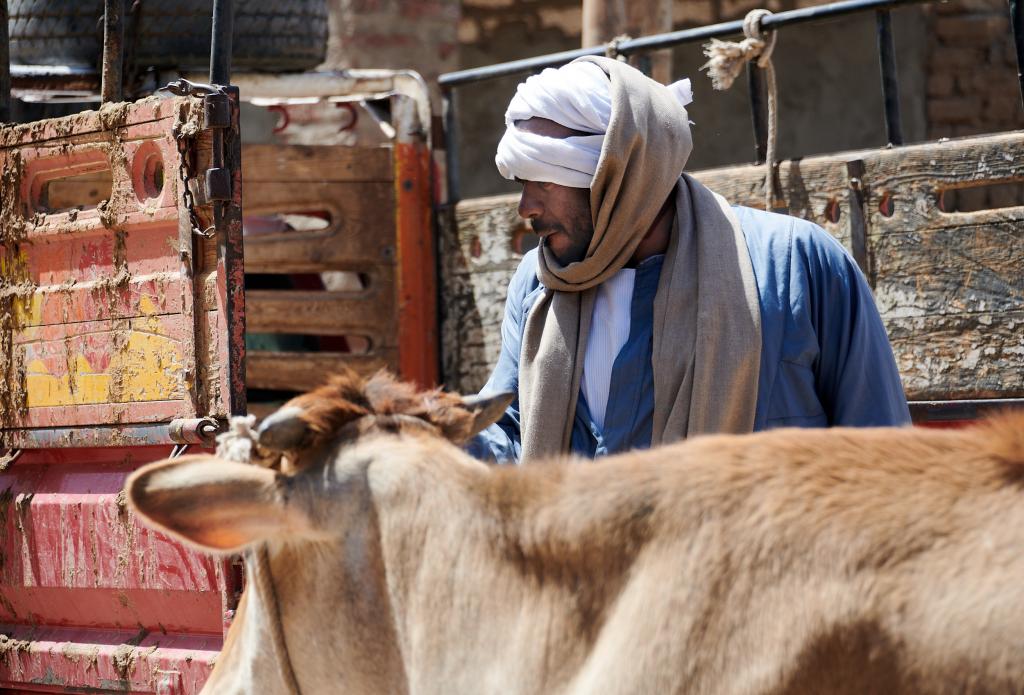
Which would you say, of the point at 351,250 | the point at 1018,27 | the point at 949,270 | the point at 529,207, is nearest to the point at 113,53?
the point at 351,250

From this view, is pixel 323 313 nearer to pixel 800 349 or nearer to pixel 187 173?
pixel 187 173

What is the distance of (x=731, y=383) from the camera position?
2348mm

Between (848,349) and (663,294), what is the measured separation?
13.6 inches

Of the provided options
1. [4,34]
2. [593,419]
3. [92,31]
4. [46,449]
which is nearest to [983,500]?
[593,419]

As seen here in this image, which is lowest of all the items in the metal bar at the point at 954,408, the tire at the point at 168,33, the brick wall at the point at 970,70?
the metal bar at the point at 954,408

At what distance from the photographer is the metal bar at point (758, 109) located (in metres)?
4.08

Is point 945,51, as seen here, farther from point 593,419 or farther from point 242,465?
point 242,465

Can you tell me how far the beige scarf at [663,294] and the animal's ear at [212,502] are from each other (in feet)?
3.12

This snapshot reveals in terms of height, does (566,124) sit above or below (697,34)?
below

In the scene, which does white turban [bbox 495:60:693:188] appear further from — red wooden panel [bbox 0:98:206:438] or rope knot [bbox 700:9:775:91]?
rope knot [bbox 700:9:775:91]

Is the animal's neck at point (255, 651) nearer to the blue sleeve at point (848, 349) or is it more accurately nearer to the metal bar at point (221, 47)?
the blue sleeve at point (848, 349)

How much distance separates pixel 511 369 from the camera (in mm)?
2770

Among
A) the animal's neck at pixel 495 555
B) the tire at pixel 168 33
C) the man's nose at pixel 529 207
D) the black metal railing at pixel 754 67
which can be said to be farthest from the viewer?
the tire at pixel 168 33

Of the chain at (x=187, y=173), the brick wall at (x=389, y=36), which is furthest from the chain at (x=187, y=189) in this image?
the brick wall at (x=389, y=36)
